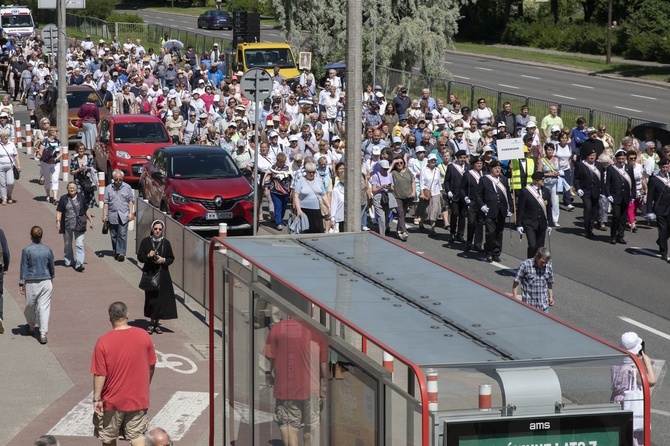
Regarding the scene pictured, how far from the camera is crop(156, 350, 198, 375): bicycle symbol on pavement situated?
1455 centimetres

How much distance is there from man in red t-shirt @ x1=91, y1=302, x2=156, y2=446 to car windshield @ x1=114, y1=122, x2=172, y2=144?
60.0ft

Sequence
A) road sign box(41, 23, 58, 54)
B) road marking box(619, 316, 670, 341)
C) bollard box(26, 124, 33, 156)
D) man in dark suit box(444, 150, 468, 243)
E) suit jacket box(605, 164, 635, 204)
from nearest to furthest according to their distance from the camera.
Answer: road marking box(619, 316, 670, 341) → man in dark suit box(444, 150, 468, 243) → suit jacket box(605, 164, 635, 204) → bollard box(26, 124, 33, 156) → road sign box(41, 23, 58, 54)

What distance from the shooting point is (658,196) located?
69.7ft

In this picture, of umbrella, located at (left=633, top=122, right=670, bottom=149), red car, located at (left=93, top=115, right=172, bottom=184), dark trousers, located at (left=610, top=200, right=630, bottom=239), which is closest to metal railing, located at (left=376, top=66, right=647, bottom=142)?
umbrella, located at (left=633, top=122, right=670, bottom=149)

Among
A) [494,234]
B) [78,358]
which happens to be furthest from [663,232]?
[78,358]

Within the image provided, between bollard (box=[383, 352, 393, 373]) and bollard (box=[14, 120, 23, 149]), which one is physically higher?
bollard (box=[383, 352, 393, 373])

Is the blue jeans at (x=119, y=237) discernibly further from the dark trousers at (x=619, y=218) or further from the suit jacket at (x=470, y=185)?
the dark trousers at (x=619, y=218)

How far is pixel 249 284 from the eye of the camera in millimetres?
9070

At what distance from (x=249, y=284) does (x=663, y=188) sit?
1381cm

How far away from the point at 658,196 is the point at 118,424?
1362 cm

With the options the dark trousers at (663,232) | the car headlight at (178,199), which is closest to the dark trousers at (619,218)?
the dark trousers at (663,232)

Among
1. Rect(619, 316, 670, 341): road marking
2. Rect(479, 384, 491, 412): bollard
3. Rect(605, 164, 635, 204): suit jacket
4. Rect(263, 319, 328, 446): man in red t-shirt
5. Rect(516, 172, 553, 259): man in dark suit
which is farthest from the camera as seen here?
Rect(605, 164, 635, 204): suit jacket

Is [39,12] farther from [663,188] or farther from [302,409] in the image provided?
[302,409]

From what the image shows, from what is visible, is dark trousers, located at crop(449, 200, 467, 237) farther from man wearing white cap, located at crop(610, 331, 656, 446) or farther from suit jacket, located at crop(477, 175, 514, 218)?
man wearing white cap, located at crop(610, 331, 656, 446)
